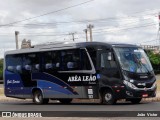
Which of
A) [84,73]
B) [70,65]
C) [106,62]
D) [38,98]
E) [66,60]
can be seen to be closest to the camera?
[106,62]

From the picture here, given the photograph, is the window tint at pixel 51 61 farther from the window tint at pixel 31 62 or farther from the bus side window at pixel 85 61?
the bus side window at pixel 85 61

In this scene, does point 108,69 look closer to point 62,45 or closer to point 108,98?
point 108,98

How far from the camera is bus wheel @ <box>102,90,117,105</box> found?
22359 millimetres

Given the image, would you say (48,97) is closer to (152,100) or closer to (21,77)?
(21,77)

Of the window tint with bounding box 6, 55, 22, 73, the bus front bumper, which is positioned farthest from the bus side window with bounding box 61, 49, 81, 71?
the window tint with bounding box 6, 55, 22, 73

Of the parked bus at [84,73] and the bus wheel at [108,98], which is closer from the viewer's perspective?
the parked bus at [84,73]

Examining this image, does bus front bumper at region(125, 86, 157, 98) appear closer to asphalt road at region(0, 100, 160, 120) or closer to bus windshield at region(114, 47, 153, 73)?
asphalt road at region(0, 100, 160, 120)

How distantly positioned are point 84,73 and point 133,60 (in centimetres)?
250

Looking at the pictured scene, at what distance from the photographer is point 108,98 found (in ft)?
74.0

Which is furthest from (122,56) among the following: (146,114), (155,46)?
(155,46)

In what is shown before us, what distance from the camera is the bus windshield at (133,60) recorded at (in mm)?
22250

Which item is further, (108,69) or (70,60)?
(70,60)

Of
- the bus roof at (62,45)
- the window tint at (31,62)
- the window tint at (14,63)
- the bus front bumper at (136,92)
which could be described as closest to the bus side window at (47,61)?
the bus roof at (62,45)

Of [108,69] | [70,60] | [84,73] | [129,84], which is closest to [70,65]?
[70,60]
